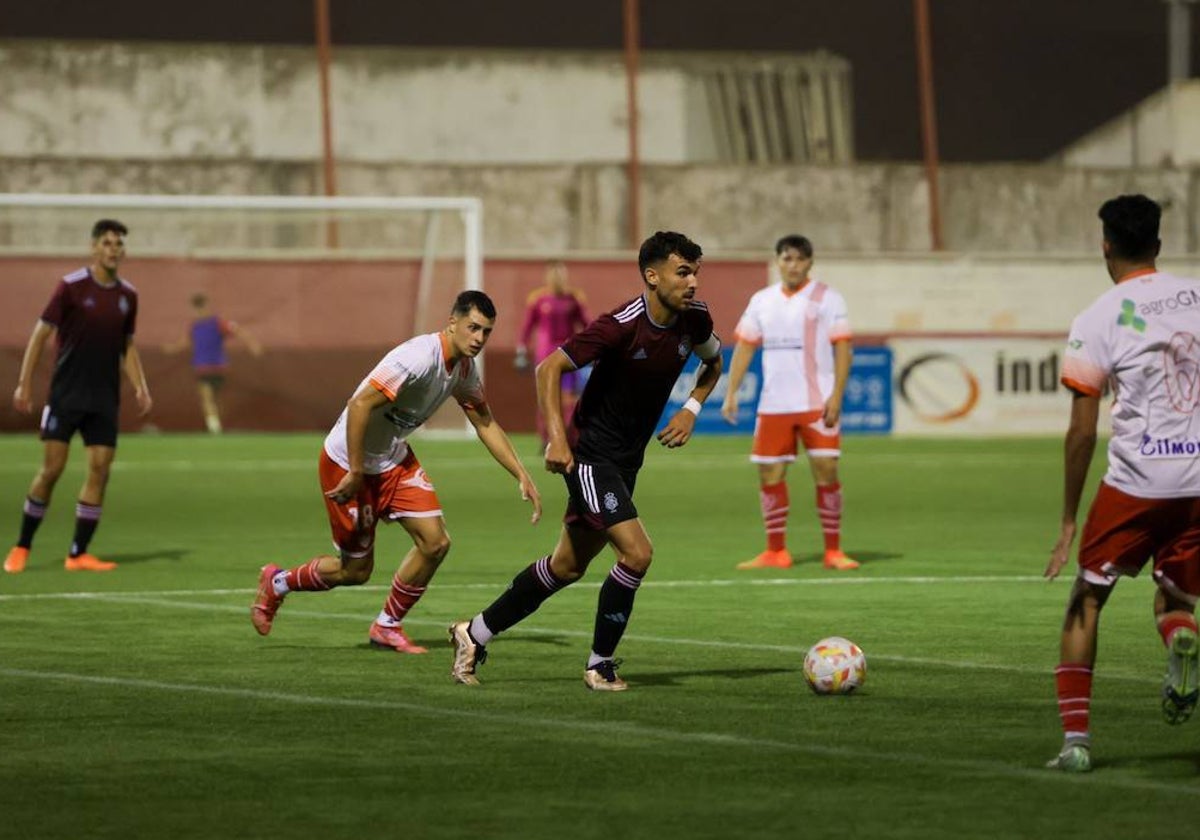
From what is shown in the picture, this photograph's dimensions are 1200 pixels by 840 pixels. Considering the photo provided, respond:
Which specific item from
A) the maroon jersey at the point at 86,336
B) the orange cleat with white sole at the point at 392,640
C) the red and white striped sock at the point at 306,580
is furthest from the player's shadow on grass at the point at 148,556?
the orange cleat with white sole at the point at 392,640

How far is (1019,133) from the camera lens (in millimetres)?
40906

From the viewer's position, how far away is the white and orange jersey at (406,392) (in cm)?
995

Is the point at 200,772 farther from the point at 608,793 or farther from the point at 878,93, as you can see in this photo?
the point at 878,93

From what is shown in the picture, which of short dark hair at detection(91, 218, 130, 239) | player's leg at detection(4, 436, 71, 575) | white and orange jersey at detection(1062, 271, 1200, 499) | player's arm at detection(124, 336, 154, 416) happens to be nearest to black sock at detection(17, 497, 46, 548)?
player's leg at detection(4, 436, 71, 575)

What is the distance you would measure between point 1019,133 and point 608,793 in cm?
3540

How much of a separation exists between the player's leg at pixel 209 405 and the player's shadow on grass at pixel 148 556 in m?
16.5

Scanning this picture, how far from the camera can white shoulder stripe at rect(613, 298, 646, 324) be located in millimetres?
9188

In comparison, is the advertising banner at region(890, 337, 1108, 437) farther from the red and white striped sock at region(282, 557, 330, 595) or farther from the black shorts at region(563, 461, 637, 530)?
the black shorts at region(563, 461, 637, 530)

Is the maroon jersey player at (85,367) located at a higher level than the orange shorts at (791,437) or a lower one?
higher

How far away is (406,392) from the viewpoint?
10.2 metres

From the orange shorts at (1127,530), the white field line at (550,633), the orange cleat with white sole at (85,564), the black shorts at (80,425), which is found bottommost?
the white field line at (550,633)

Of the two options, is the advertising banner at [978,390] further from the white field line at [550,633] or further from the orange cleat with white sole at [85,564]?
the white field line at [550,633]

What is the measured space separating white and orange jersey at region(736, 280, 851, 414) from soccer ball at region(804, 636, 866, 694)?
5.88m

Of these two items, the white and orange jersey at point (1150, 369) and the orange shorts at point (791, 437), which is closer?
the white and orange jersey at point (1150, 369)
